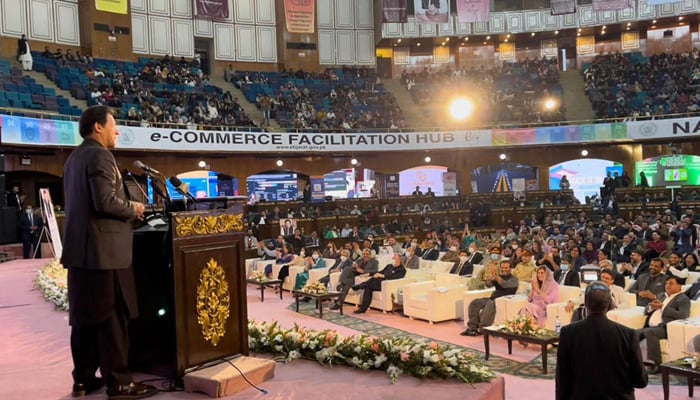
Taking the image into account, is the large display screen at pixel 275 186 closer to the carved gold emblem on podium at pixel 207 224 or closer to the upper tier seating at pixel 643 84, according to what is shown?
the upper tier seating at pixel 643 84

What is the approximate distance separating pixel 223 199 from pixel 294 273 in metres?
8.89

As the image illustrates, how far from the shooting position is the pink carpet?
294 cm

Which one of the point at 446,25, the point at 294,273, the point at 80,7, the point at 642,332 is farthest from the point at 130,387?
the point at 446,25

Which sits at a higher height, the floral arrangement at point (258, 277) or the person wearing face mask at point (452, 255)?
the person wearing face mask at point (452, 255)

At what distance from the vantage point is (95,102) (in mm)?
19031

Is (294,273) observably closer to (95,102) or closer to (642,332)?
(642,332)

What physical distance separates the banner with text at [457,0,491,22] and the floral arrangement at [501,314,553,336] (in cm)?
1847

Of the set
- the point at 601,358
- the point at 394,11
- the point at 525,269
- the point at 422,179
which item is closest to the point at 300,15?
the point at 394,11

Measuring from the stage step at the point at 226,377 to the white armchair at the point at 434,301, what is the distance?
18.3 ft

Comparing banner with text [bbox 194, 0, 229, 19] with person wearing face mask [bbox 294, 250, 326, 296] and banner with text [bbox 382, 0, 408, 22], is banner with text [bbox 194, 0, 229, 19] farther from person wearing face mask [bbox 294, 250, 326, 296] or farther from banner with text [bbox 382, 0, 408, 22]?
person wearing face mask [bbox 294, 250, 326, 296]

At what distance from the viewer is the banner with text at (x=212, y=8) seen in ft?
76.8

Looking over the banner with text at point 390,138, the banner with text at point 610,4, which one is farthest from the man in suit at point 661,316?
the banner with text at point 610,4

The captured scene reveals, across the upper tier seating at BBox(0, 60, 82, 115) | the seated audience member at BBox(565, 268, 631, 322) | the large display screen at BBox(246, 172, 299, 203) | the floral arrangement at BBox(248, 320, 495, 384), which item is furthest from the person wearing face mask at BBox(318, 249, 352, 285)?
the large display screen at BBox(246, 172, 299, 203)

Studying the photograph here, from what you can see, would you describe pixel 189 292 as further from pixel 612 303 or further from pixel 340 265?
pixel 340 265
